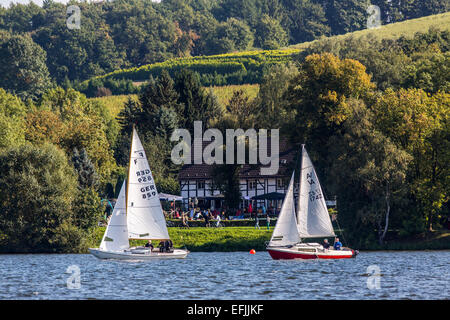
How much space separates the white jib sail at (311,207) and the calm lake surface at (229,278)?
257 cm

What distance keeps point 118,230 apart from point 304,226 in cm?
1224

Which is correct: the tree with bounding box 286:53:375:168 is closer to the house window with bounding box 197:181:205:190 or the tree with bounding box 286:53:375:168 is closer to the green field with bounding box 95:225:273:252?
the green field with bounding box 95:225:273:252

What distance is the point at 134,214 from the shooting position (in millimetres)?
55156

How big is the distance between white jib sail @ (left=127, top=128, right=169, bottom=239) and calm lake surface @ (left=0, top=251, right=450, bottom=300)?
91.3 inches

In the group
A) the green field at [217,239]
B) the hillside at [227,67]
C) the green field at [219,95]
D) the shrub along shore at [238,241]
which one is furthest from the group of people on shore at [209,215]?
the hillside at [227,67]

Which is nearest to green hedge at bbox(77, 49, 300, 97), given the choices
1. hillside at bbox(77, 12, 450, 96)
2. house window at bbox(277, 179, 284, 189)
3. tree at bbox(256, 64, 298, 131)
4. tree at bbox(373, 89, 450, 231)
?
hillside at bbox(77, 12, 450, 96)

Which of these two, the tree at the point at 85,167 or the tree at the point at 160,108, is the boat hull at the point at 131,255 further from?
the tree at the point at 160,108

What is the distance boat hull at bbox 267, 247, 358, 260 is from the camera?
55.6 meters

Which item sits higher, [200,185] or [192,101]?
[192,101]

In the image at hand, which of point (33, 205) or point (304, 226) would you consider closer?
point (304, 226)

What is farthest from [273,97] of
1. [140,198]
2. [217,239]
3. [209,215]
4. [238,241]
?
[140,198]

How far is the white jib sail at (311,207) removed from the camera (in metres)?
57.4

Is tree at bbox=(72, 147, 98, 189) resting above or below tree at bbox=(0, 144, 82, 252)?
above

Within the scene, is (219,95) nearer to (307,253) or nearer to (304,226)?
(304,226)
